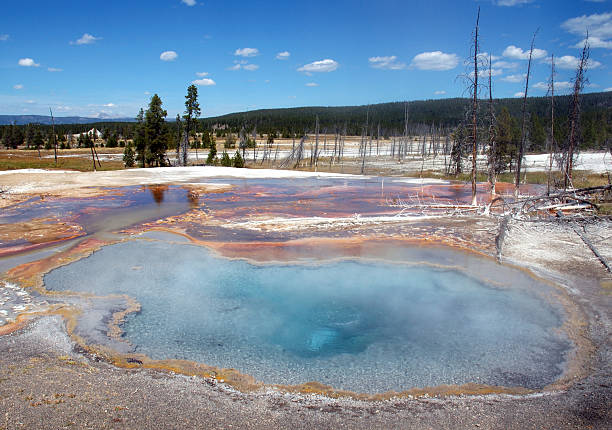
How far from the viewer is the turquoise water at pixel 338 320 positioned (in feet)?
18.6

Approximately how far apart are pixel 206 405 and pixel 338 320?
3.05m

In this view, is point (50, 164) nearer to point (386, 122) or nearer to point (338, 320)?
point (338, 320)

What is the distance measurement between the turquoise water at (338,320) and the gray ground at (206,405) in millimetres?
500

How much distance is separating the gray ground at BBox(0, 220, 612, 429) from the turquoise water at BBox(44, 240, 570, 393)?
19.7 inches

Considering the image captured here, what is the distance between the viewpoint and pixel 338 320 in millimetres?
7168

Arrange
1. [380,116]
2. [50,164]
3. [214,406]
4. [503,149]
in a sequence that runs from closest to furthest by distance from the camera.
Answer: [214,406]
[503,149]
[50,164]
[380,116]

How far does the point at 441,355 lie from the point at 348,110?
6298 inches

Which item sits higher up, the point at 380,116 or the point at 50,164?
the point at 380,116

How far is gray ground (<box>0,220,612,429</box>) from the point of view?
4.28 metres

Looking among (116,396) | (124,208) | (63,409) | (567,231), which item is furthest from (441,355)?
(124,208)

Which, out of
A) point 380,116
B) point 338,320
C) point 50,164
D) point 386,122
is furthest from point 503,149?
point 380,116

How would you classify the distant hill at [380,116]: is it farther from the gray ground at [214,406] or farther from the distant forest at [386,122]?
the gray ground at [214,406]

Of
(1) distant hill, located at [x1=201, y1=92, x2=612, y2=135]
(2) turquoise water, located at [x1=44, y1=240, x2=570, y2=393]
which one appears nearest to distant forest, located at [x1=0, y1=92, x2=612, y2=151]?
(1) distant hill, located at [x1=201, y1=92, x2=612, y2=135]

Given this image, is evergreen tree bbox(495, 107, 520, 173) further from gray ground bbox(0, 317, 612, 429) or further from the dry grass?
the dry grass
